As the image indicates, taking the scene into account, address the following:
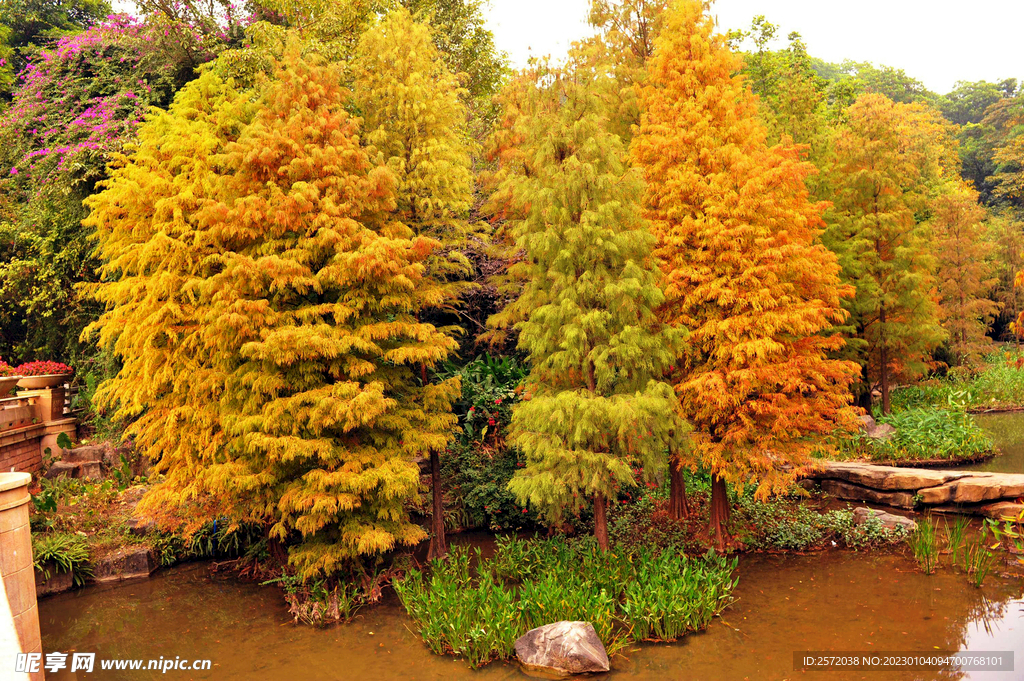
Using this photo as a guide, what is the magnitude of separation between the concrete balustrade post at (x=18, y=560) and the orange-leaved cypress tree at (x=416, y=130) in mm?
6207

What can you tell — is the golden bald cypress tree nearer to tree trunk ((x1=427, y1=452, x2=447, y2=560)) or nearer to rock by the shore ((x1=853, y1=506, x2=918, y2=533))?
tree trunk ((x1=427, y1=452, x2=447, y2=560))

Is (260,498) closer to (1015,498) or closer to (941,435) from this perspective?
(1015,498)

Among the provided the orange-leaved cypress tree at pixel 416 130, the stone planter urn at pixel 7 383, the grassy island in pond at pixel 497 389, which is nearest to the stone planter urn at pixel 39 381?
the stone planter urn at pixel 7 383

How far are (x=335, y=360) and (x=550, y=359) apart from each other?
3.62 metres

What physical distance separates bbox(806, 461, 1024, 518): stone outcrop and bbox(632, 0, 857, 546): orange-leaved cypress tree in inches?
79.2

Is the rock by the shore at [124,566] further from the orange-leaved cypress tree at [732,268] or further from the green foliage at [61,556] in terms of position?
the orange-leaved cypress tree at [732,268]

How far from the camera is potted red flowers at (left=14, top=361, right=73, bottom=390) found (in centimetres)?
1784

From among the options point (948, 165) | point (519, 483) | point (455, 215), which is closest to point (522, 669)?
point (519, 483)

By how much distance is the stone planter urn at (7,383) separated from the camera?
56.2ft

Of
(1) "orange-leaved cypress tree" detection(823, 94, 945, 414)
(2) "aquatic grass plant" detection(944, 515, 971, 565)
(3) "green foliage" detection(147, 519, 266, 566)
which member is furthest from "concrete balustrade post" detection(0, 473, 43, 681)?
(1) "orange-leaved cypress tree" detection(823, 94, 945, 414)

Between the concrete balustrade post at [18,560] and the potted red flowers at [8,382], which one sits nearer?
the concrete balustrade post at [18,560]

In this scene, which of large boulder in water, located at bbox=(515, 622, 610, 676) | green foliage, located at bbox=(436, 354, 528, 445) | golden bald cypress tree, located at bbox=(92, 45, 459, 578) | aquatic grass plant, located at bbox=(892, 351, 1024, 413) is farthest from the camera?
aquatic grass plant, located at bbox=(892, 351, 1024, 413)

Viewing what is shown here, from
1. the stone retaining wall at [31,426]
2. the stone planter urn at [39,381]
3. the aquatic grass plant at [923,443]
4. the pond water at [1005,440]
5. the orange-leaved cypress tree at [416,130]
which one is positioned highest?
the orange-leaved cypress tree at [416,130]

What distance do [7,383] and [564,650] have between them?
56.3 ft
